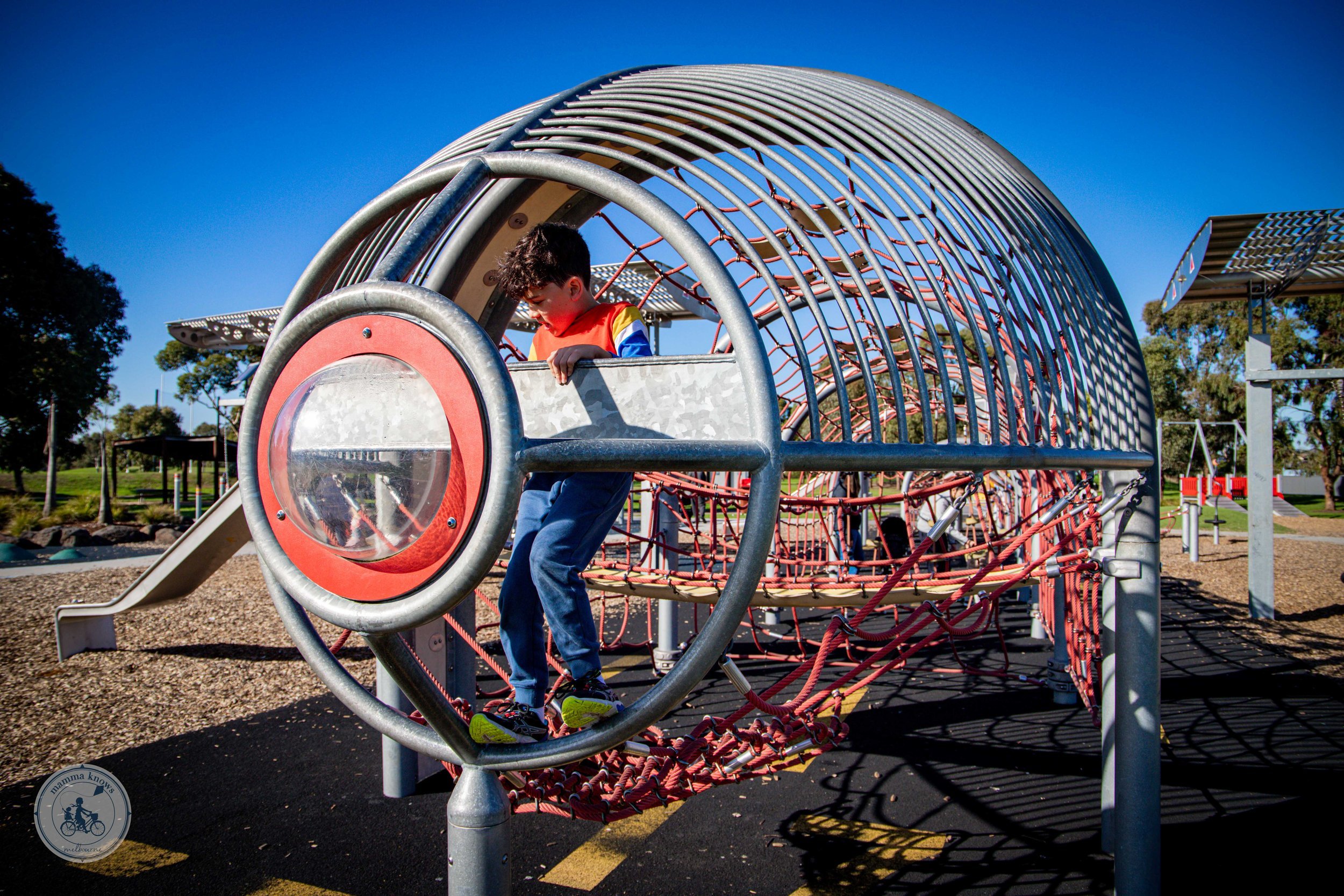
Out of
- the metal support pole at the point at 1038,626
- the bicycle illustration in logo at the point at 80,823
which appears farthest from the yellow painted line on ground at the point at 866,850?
the metal support pole at the point at 1038,626

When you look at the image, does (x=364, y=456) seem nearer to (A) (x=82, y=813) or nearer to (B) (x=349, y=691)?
(B) (x=349, y=691)

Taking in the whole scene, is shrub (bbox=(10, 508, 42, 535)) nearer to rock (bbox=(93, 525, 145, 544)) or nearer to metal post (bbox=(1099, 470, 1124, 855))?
rock (bbox=(93, 525, 145, 544))

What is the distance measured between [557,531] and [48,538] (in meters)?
17.4

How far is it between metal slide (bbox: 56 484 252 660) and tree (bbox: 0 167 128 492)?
19053 mm

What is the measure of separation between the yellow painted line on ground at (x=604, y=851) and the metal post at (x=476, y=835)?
5.95ft

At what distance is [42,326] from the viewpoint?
73.3 feet

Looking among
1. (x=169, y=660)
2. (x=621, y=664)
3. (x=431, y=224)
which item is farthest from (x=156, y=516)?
(x=431, y=224)

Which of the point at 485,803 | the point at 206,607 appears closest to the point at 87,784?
the point at 485,803

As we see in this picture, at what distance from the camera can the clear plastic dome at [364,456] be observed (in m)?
1.26

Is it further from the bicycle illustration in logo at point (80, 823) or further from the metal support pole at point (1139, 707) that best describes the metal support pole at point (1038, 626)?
the bicycle illustration in logo at point (80, 823)

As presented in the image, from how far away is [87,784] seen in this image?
4.07m

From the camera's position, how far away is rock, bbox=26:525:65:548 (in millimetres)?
14594

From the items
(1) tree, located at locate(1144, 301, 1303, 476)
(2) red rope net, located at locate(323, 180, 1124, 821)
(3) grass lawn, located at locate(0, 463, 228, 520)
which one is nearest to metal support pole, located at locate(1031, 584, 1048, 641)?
(2) red rope net, located at locate(323, 180, 1124, 821)

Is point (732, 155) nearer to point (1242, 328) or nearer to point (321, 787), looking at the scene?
point (321, 787)
